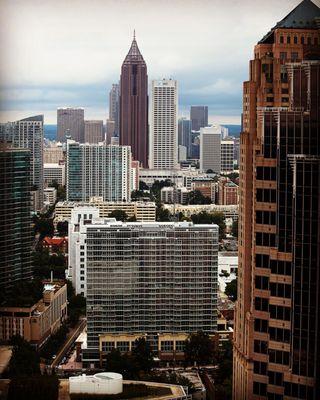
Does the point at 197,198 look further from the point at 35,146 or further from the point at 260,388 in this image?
the point at 260,388

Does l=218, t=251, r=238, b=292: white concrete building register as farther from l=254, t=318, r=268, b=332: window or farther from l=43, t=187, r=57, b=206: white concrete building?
l=43, t=187, r=57, b=206: white concrete building

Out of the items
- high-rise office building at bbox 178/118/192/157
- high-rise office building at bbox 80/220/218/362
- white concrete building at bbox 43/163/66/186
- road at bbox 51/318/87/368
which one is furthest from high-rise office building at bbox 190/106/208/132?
white concrete building at bbox 43/163/66/186

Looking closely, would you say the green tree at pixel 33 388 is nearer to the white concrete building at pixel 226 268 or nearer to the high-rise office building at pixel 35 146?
the white concrete building at pixel 226 268

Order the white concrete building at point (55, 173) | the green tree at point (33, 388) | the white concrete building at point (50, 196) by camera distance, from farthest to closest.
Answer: the white concrete building at point (55, 173), the white concrete building at point (50, 196), the green tree at point (33, 388)

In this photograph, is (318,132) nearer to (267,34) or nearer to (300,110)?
(300,110)

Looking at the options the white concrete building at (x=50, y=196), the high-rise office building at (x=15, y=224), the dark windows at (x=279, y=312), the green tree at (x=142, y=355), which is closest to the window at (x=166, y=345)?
the green tree at (x=142, y=355)

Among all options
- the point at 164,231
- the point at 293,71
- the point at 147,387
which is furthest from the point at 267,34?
the point at 164,231

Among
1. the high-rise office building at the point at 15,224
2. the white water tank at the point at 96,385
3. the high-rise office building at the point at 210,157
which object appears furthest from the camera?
the high-rise office building at the point at 210,157
